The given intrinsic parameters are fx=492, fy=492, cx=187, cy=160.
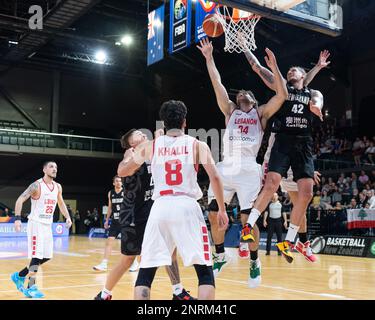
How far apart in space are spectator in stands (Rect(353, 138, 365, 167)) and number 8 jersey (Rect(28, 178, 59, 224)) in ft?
46.4

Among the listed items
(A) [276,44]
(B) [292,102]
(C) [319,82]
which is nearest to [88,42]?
(A) [276,44]

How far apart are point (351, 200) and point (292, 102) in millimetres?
10227

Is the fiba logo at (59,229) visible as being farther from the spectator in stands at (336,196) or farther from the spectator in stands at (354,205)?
the spectator in stands at (354,205)

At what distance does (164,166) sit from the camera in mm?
4172

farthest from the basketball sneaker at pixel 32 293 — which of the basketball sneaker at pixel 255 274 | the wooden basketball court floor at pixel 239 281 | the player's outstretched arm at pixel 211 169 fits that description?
the player's outstretched arm at pixel 211 169

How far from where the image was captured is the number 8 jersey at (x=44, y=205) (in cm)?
721

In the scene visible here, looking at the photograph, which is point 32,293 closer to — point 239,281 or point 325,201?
point 239,281

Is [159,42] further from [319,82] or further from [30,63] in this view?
[30,63]

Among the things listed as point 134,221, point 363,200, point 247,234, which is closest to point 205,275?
point 134,221

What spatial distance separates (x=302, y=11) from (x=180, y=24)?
6.67m

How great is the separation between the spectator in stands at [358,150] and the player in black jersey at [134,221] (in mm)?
14844

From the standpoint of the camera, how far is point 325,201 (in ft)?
53.3

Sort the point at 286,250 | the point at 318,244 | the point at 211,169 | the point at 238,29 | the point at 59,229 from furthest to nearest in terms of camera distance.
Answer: the point at 59,229 < the point at 318,244 < the point at 238,29 < the point at 286,250 < the point at 211,169

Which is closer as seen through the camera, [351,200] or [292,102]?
[292,102]
